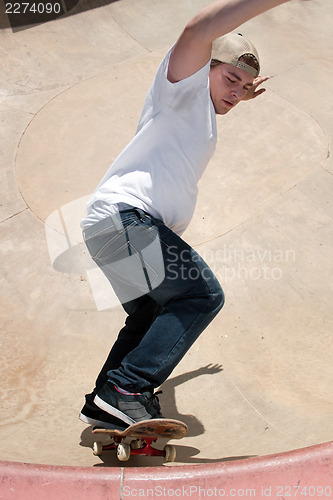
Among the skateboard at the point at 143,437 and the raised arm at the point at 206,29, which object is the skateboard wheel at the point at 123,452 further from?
the raised arm at the point at 206,29

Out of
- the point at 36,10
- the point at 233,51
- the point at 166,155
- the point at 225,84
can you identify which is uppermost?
the point at 233,51

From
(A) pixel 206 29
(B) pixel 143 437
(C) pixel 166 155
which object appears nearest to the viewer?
(A) pixel 206 29

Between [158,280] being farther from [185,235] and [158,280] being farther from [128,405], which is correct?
[185,235]

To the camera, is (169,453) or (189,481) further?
(169,453)

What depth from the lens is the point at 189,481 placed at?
2.46m

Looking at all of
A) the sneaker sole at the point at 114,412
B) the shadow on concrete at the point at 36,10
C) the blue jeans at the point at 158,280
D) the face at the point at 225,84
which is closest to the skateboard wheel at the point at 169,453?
the sneaker sole at the point at 114,412

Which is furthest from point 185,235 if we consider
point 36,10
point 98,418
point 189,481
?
point 36,10

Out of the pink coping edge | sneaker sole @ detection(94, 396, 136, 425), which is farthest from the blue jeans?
the pink coping edge

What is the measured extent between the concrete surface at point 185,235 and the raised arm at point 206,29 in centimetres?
203

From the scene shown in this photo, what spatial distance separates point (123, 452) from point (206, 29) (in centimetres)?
209

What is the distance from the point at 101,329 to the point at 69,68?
4.08 metres

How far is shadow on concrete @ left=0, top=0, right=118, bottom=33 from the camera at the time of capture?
7.45 m

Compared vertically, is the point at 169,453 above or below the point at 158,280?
below

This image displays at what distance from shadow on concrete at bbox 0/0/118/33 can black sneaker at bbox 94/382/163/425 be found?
5.98m
